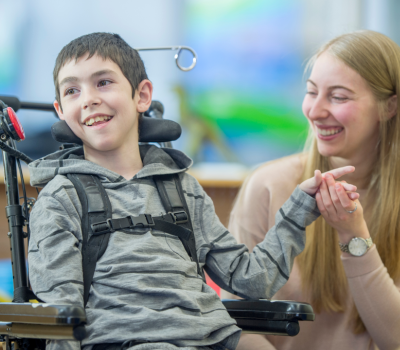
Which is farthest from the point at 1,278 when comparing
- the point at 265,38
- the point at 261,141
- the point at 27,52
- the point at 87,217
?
the point at 265,38

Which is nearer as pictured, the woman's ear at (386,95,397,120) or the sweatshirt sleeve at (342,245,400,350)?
the sweatshirt sleeve at (342,245,400,350)

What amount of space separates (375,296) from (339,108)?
511 millimetres

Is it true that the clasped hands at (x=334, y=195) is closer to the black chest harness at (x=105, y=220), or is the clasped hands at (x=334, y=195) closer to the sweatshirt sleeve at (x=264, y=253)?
the sweatshirt sleeve at (x=264, y=253)

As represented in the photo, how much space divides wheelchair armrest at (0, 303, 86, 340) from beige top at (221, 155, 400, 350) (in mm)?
701

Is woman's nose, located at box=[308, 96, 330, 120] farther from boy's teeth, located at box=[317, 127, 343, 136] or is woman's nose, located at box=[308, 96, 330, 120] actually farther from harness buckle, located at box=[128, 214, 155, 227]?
harness buckle, located at box=[128, 214, 155, 227]

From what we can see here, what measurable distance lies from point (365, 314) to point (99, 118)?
86 centimetres

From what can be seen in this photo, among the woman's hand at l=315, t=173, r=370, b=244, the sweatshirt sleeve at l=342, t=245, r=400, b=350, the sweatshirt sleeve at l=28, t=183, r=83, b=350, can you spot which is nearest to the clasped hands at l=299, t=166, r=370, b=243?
the woman's hand at l=315, t=173, r=370, b=244

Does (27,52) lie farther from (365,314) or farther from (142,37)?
(365,314)

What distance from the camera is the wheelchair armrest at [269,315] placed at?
41.4 inches

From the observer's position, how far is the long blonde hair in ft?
4.59

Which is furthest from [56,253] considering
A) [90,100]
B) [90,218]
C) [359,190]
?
[359,190]

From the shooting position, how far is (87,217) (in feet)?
3.25

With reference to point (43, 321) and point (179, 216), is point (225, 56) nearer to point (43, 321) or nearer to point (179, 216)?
point (179, 216)

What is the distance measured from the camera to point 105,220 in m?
0.99
